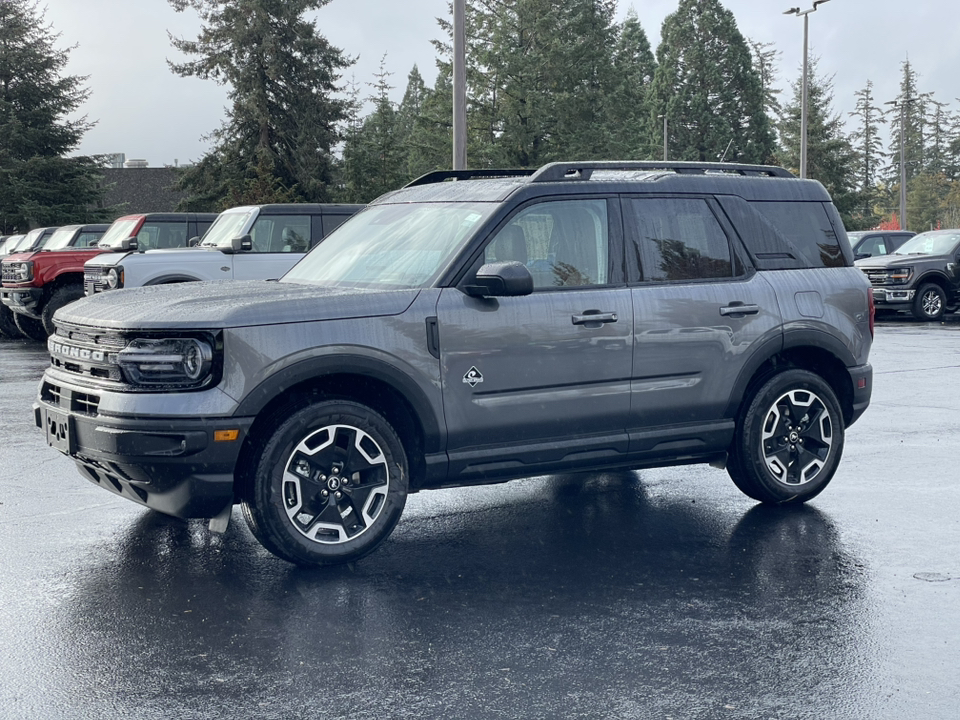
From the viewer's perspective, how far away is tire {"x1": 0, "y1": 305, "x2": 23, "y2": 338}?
21219mm

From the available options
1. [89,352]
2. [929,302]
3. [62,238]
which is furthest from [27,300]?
[929,302]

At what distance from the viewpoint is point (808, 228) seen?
714 cm

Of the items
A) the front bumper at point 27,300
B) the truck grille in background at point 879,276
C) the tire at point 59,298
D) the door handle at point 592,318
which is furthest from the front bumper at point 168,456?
the truck grille in background at point 879,276

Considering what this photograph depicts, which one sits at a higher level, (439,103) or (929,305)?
(439,103)

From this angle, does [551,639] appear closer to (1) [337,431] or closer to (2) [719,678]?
(2) [719,678]

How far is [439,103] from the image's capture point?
56844 millimetres

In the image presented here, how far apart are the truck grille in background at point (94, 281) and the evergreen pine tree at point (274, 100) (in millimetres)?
35073

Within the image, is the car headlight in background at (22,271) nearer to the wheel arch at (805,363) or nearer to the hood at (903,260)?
the wheel arch at (805,363)

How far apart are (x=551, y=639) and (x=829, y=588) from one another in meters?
1.49

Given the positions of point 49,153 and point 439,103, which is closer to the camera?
point 49,153

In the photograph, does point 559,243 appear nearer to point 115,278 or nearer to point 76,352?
point 76,352

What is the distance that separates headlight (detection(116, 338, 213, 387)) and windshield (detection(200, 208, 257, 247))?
35.1 ft

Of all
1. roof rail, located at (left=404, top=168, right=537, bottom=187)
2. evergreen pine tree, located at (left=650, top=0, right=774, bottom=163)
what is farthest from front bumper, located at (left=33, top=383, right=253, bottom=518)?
evergreen pine tree, located at (left=650, top=0, right=774, bottom=163)

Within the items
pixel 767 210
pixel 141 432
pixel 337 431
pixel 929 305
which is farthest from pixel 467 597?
pixel 929 305
